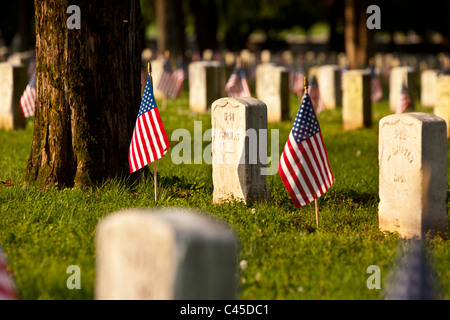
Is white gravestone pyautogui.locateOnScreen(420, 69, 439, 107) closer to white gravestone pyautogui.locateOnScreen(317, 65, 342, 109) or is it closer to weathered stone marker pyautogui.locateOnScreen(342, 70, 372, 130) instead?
white gravestone pyautogui.locateOnScreen(317, 65, 342, 109)

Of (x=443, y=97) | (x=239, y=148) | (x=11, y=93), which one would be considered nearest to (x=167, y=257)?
(x=239, y=148)

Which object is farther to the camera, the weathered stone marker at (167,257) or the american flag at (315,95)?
the american flag at (315,95)

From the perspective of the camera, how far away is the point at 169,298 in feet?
12.7

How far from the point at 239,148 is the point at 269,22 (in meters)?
45.8

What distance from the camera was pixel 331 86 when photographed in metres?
19.9

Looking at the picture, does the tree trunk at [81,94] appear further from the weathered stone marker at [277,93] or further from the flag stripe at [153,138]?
the weathered stone marker at [277,93]

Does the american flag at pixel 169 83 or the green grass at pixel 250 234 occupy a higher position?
the american flag at pixel 169 83

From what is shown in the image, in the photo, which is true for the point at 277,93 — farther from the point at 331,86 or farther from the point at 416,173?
the point at 416,173

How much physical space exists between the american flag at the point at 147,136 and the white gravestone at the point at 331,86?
38.4 ft

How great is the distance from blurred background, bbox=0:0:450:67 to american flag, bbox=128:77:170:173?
→ 18.7 metres

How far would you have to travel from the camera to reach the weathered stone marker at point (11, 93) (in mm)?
14297

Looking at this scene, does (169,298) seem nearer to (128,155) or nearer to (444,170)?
(444,170)

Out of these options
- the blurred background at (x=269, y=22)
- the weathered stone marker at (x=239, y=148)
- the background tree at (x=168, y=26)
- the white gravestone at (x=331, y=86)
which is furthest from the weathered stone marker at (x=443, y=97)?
the background tree at (x=168, y=26)

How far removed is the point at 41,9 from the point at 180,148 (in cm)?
411
